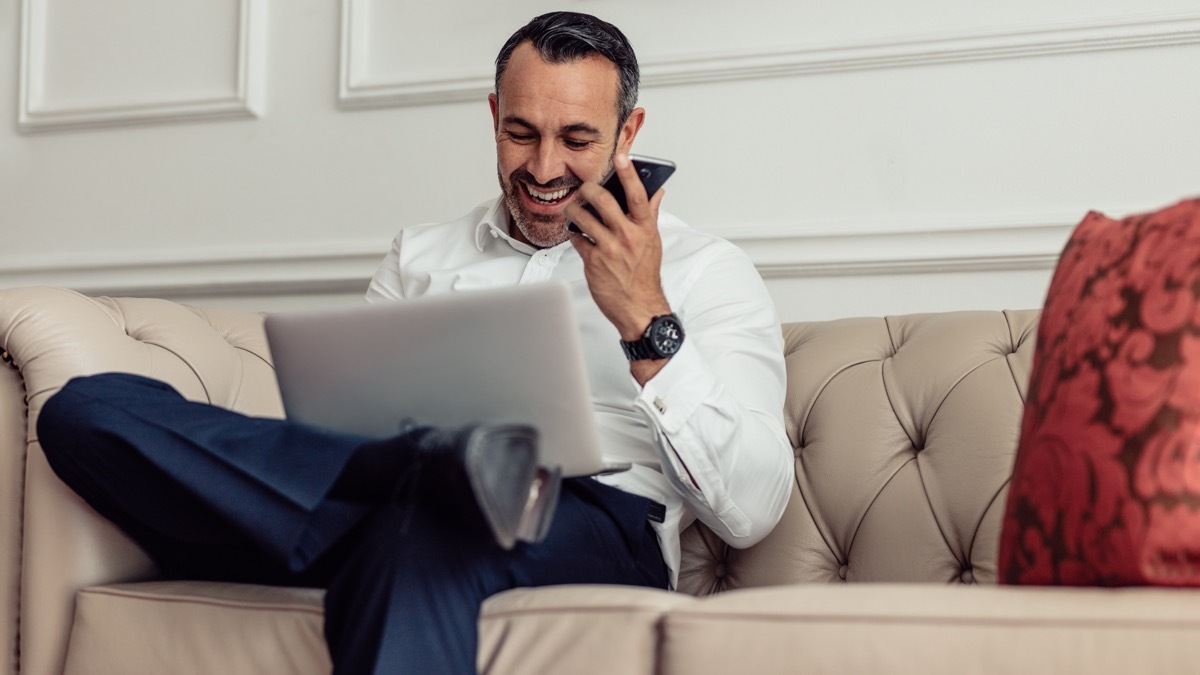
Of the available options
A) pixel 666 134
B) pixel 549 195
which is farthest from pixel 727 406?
pixel 666 134

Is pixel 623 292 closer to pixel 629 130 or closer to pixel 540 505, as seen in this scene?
pixel 540 505

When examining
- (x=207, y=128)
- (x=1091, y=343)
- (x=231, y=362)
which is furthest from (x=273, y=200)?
(x=1091, y=343)

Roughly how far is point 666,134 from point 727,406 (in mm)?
804

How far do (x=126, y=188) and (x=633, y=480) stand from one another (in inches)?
54.4

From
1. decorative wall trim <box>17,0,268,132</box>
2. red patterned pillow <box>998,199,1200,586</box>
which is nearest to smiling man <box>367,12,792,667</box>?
red patterned pillow <box>998,199,1200,586</box>

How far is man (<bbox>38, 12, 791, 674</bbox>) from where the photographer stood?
1.05 m

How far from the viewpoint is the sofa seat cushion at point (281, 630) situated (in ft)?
3.27

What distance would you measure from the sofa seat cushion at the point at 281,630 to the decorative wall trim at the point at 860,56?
110cm

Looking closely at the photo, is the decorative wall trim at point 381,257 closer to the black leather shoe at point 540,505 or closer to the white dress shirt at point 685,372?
the white dress shirt at point 685,372

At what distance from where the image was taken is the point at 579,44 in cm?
169

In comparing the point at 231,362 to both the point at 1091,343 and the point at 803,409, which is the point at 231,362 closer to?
the point at 803,409

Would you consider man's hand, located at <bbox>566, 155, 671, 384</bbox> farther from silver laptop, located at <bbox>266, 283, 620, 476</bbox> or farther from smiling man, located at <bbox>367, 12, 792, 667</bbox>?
silver laptop, located at <bbox>266, 283, 620, 476</bbox>

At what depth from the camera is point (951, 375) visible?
1.51 metres

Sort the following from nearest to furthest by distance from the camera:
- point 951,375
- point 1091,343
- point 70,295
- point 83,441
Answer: point 1091,343 < point 83,441 < point 70,295 < point 951,375
